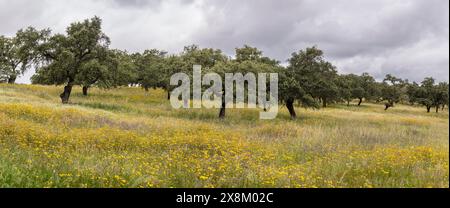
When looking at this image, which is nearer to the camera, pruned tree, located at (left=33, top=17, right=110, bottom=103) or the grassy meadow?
the grassy meadow

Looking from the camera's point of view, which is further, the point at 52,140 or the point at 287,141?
the point at 287,141

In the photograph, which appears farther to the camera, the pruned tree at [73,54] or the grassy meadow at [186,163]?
the pruned tree at [73,54]

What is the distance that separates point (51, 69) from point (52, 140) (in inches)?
985

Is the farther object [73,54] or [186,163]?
[73,54]

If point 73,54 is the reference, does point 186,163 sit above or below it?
below

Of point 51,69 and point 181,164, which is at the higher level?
point 51,69

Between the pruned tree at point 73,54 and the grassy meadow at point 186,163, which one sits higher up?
the pruned tree at point 73,54

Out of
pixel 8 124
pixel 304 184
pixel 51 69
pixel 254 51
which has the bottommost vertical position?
pixel 304 184

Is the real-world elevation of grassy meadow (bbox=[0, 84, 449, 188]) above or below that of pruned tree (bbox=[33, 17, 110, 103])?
below
